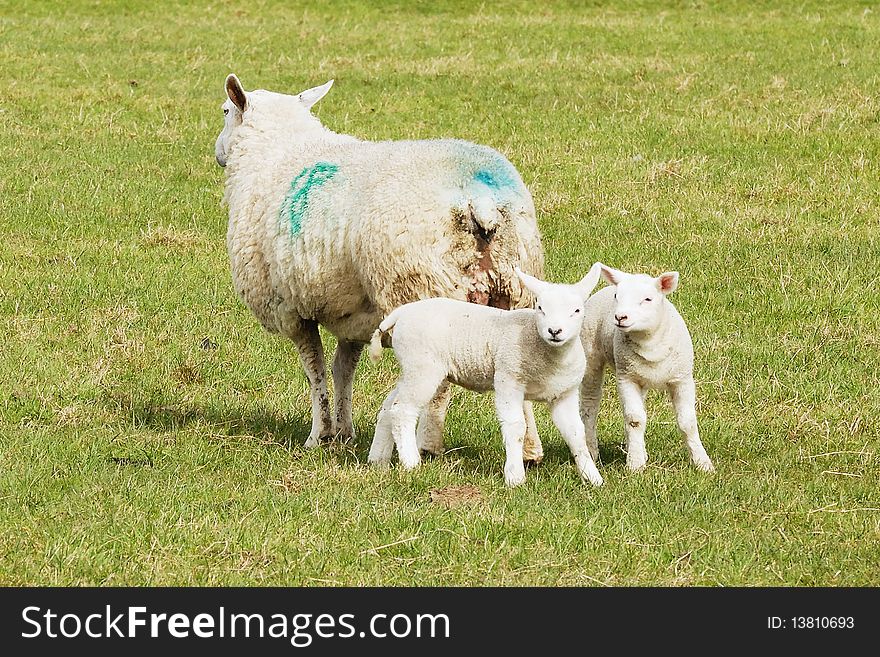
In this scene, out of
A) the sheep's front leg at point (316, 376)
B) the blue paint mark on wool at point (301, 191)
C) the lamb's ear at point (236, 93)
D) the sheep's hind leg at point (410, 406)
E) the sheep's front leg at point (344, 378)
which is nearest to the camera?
the sheep's hind leg at point (410, 406)

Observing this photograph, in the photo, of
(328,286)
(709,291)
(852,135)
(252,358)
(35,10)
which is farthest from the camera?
(35,10)

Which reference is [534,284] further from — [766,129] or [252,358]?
[766,129]

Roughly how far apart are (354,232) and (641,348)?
5.43 ft

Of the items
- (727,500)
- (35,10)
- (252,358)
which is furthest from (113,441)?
(35,10)

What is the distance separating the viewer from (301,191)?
24.5 ft

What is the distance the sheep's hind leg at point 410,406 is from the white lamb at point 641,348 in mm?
948

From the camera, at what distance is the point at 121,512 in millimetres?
6027

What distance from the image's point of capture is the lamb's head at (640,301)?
20.5ft

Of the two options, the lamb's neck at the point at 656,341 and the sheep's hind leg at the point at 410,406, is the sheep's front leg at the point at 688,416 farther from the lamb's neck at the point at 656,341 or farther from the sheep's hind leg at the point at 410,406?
the sheep's hind leg at the point at 410,406

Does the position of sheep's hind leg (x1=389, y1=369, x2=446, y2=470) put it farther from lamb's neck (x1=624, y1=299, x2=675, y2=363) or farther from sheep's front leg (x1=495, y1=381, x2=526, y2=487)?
lamb's neck (x1=624, y1=299, x2=675, y2=363)

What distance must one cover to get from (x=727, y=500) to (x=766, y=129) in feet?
32.7

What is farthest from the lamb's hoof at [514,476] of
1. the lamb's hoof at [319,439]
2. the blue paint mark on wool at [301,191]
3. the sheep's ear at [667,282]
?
the blue paint mark on wool at [301,191]

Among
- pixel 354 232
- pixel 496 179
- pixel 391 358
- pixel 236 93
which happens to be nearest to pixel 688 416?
pixel 496 179

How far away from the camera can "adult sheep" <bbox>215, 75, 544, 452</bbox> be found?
671cm
